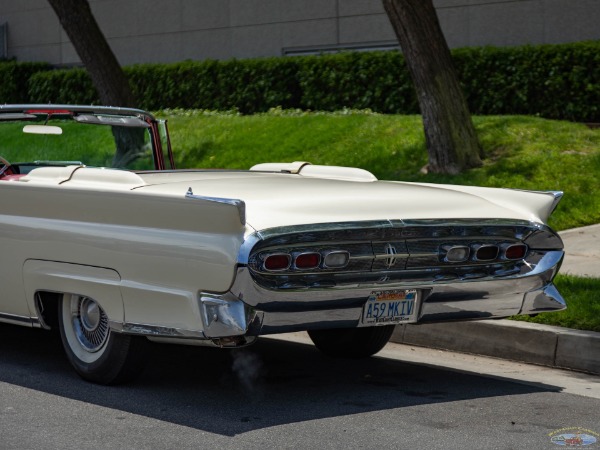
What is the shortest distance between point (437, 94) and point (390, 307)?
25.6 feet

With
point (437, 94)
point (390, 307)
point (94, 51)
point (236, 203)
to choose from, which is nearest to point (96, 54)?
point (94, 51)

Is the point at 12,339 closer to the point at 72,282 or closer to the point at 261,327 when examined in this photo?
the point at 72,282

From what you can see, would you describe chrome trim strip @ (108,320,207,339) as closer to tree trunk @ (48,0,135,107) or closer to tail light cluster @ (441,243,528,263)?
tail light cluster @ (441,243,528,263)

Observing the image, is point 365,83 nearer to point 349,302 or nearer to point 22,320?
point 22,320

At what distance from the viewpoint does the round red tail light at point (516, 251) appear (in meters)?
6.60

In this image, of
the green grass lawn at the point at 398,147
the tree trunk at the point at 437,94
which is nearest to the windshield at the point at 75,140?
the green grass lawn at the point at 398,147

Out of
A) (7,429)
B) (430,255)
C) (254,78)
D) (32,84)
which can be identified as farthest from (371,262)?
(32,84)

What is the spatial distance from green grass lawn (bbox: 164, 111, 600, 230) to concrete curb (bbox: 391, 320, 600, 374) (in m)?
4.33

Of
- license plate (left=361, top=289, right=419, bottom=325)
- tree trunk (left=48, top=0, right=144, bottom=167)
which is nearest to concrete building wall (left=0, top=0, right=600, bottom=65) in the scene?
tree trunk (left=48, top=0, right=144, bottom=167)

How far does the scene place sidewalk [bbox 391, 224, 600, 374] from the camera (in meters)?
7.38

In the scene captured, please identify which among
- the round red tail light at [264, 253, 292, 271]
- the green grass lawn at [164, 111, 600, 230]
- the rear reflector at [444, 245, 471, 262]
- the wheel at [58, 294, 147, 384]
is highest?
the round red tail light at [264, 253, 292, 271]

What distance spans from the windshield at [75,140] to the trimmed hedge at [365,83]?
9417 millimetres

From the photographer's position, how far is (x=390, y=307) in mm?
6230

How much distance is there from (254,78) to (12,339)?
1253cm
